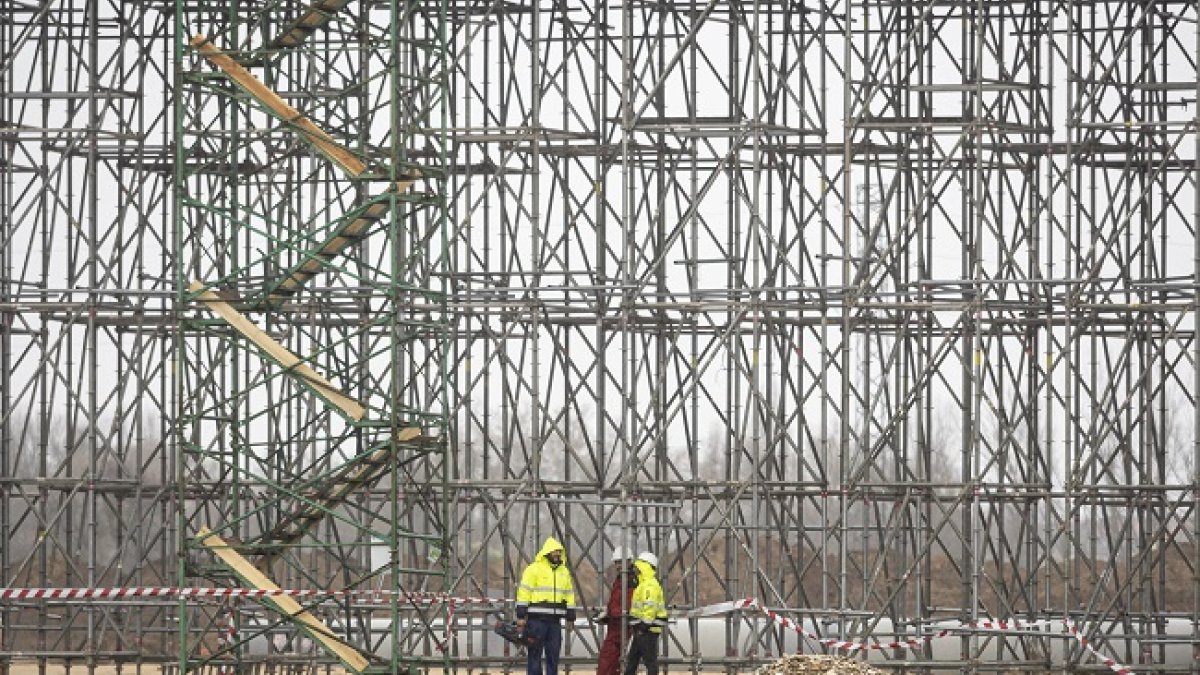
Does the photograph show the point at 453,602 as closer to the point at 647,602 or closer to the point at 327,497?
the point at 327,497

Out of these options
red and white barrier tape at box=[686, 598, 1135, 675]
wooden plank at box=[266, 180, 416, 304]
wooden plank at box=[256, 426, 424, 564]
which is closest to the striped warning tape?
red and white barrier tape at box=[686, 598, 1135, 675]

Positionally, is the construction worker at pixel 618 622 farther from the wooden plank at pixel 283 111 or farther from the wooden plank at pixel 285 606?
the wooden plank at pixel 283 111

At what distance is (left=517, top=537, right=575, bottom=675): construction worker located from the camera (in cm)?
2503

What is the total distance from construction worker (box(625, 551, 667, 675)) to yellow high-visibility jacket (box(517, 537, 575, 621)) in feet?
2.48

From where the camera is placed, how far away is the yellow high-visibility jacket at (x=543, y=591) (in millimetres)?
25031

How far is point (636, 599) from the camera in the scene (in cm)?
2528

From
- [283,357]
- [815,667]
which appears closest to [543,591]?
[815,667]

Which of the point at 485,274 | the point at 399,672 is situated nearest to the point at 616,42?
the point at 485,274

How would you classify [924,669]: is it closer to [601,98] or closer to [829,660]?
[829,660]

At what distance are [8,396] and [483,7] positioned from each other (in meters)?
8.43

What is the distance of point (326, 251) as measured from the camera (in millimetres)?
24109

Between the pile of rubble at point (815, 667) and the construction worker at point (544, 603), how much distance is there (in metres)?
2.83

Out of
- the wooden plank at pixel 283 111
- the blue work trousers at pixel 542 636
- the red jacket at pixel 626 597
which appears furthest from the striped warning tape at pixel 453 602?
the wooden plank at pixel 283 111

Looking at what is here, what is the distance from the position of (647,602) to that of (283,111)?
653 centimetres
